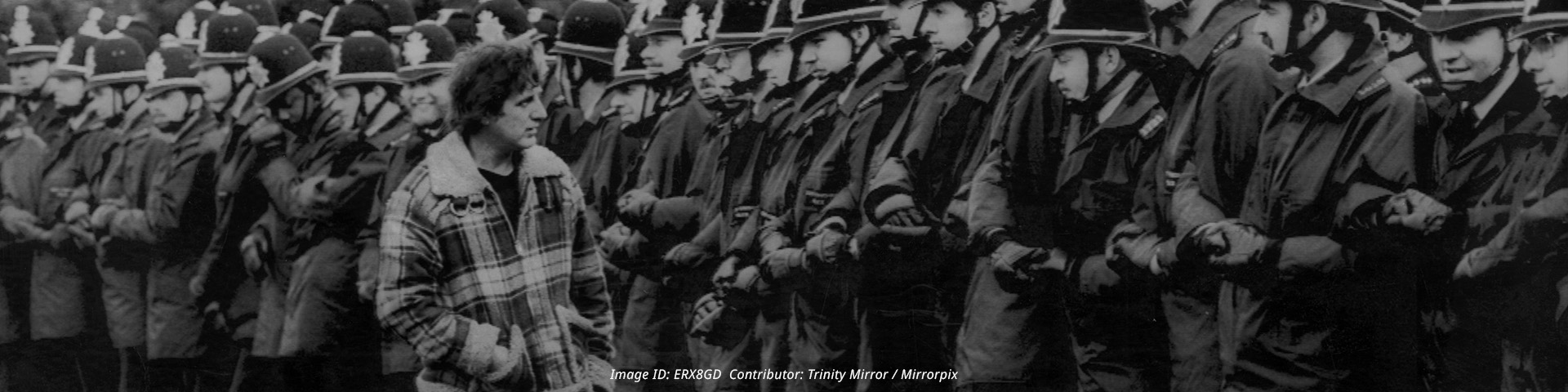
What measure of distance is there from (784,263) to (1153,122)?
1403 mm

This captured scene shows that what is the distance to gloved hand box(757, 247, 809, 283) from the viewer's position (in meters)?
5.96

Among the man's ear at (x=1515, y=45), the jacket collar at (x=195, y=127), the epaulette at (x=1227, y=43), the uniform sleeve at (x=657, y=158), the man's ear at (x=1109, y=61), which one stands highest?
the man's ear at (x=1515, y=45)

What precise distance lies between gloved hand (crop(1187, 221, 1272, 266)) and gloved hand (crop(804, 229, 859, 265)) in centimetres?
120

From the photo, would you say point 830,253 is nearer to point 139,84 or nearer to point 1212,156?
point 1212,156

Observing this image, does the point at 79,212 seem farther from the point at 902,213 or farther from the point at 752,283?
the point at 902,213

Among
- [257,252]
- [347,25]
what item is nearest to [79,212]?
[257,252]

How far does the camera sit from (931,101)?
18.7 feet

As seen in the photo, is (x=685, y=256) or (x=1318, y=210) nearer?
(x=1318, y=210)

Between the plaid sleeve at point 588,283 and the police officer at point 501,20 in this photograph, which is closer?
the plaid sleeve at point 588,283

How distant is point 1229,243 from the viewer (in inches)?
199

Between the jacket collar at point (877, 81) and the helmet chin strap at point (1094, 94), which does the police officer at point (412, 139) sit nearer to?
the jacket collar at point (877, 81)

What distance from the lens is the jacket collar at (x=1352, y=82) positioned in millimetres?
4891

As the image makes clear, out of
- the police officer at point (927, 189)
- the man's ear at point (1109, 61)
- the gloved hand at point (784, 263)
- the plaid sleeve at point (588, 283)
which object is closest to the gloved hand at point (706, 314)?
the gloved hand at point (784, 263)

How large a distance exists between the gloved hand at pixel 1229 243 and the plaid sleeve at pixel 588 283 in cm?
Result: 187
